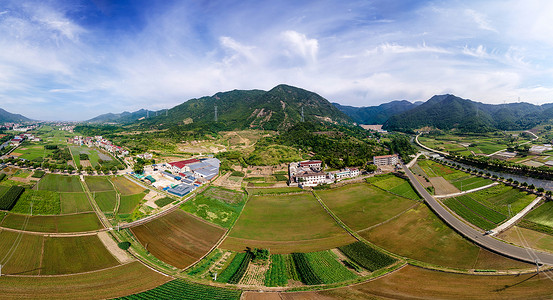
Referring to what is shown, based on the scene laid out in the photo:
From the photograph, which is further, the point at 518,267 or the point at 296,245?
the point at 296,245

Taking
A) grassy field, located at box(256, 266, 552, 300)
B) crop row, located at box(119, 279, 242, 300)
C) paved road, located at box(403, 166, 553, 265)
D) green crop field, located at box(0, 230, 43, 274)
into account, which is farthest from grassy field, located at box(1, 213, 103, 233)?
paved road, located at box(403, 166, 553, 265)

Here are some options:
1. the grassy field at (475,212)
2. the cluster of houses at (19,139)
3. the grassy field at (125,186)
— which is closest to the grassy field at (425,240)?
the grassy field at (475,212)

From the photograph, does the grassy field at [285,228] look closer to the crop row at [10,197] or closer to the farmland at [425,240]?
the farmland at [425,240]

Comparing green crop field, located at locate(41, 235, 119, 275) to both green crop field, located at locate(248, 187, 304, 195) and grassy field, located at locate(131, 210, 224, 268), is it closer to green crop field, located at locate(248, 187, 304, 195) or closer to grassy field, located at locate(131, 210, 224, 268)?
grassy field, located at locate(131, 210, 224, 268)

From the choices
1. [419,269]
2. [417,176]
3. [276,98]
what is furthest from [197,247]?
[276,98]

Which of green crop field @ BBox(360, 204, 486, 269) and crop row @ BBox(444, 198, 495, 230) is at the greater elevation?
crop row @ BBox(444, 198, 495, 230)

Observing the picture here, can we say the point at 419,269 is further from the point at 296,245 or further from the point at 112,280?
the point at 112,280
